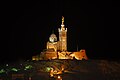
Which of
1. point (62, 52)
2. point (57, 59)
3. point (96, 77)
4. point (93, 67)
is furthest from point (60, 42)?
point (96, 77)

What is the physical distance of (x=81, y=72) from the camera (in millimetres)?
48406

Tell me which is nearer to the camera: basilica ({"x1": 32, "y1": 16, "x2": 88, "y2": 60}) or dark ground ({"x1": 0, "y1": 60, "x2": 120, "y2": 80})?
dark ground ({"x1": 0, "y1": 60, "x2": 120, "y2": 80})

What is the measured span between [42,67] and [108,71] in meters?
11.7

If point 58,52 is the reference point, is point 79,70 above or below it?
below

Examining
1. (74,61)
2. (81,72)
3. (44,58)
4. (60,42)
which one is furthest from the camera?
(60,42)

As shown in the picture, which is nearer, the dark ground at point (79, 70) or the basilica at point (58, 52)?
the dark ground at point (79, 70)

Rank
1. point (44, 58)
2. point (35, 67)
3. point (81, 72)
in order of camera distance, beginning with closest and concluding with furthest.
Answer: point (81, 72), point (35, 67), point (44, 58)

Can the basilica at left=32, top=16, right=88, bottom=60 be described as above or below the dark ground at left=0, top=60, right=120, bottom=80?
above

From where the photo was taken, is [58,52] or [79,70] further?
[58,52]

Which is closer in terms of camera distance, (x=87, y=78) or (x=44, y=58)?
(x=87, y=78)

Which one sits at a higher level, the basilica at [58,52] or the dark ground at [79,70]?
the basilica at [58,52]

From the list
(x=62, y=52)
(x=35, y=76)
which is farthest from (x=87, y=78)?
(x=62, y=52)

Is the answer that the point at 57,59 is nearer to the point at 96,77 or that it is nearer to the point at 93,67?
the point at 93,67

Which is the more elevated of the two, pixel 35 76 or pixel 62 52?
pixel 62 52
